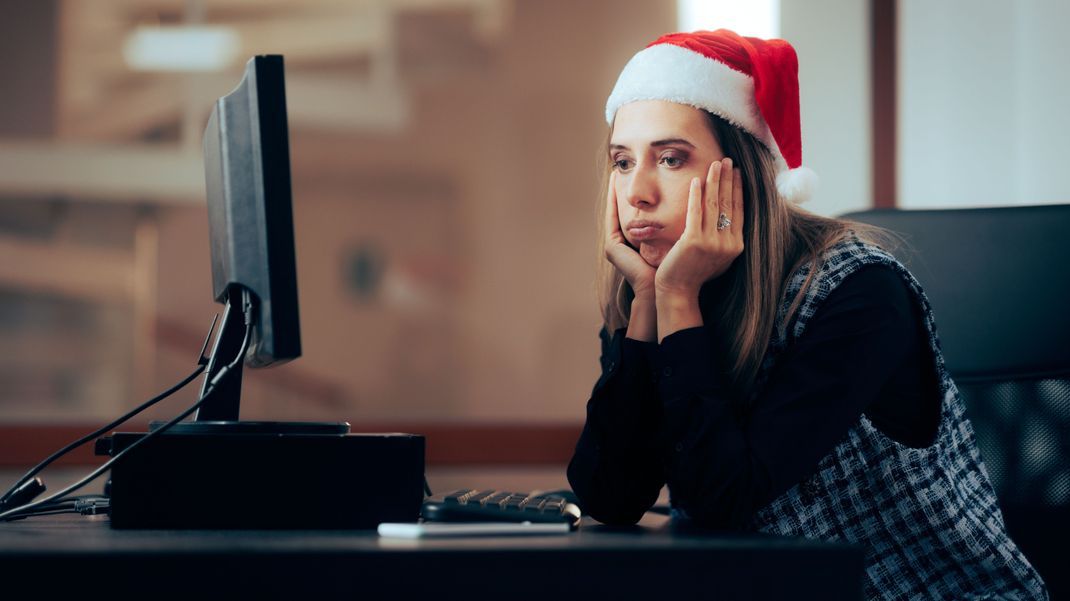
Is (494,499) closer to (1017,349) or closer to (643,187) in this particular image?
(643,187)

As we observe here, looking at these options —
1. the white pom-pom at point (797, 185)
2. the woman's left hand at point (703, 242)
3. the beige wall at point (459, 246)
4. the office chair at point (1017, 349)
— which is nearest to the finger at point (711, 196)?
the woman's left hand at point (703, 242)

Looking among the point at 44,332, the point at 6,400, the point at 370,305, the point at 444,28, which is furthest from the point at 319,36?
the point at 6,400

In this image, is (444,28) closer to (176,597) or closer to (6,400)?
(6,400)

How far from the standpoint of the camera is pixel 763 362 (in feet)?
3.62

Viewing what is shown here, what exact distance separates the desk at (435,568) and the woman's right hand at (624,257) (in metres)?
0.58

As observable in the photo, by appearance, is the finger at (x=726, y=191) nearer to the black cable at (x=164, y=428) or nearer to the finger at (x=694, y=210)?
the finger at (x=694, y=210)

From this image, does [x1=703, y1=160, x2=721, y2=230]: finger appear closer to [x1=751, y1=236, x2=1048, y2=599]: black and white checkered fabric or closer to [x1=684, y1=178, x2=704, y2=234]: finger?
[x1=684, y1=178, x2=704, y2=234]: finger

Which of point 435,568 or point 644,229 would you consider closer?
point 435,568

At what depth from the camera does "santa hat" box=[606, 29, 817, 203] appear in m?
1.17

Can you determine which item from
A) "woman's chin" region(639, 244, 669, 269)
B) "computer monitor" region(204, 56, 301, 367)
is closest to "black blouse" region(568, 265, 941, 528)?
"woman's chin" region(639, 244, 669, 269)

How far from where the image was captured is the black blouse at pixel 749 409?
939mm

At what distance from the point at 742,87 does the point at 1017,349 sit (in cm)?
52

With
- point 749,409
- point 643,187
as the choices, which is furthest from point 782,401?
point 643,187

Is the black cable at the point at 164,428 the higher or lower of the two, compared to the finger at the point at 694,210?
lower
